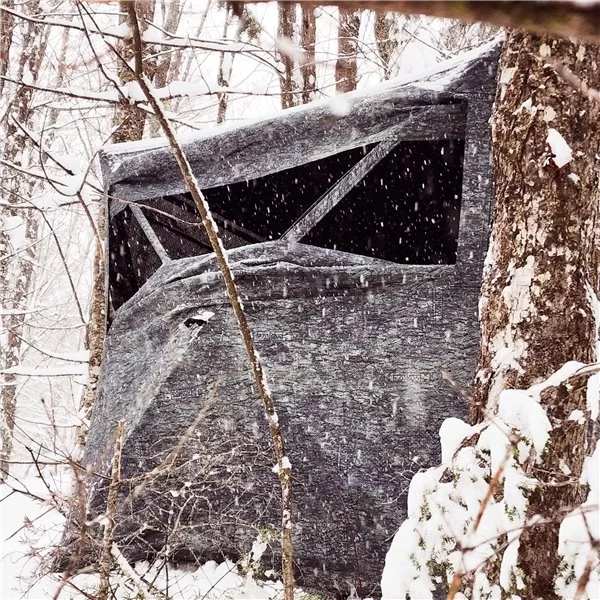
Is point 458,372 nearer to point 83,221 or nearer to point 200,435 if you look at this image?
point 200,435

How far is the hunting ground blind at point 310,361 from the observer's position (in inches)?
117

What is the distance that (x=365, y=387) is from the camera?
3.08 m

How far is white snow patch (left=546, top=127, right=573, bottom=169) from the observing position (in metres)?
1.98

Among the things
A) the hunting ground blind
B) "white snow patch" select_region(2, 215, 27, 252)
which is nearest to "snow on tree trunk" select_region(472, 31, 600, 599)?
the hunting ground blind

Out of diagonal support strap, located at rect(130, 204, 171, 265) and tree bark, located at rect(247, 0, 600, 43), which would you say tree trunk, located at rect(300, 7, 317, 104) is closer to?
diagonal support strap, located at rect(130, 204, 171, 265)

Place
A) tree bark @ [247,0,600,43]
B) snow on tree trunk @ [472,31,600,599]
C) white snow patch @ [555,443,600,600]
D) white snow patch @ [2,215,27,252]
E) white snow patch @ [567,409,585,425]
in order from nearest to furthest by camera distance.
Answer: tree bark @ [247,0,600,43], white snow patch @ [555,443,600,600], white snow patch @ [567,409,585,425], snow on tree trunk @ [472,31,600,599], white snow patch @ [2,215,27,252]

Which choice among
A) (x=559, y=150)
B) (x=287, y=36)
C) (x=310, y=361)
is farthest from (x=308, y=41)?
(x=559, y=150)

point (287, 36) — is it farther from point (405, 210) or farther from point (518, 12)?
point (518, 12)

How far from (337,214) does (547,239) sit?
289cm

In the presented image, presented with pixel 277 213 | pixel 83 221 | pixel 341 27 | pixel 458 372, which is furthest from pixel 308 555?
pixel 83 221

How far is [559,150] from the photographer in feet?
6.49

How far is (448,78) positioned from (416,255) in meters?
1.84

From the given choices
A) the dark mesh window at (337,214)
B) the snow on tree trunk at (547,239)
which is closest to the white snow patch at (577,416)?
the snow on tree trunk at (547,239)

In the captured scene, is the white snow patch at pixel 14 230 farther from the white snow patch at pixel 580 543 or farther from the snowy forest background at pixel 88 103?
the white snow patch at pixel 580 543
